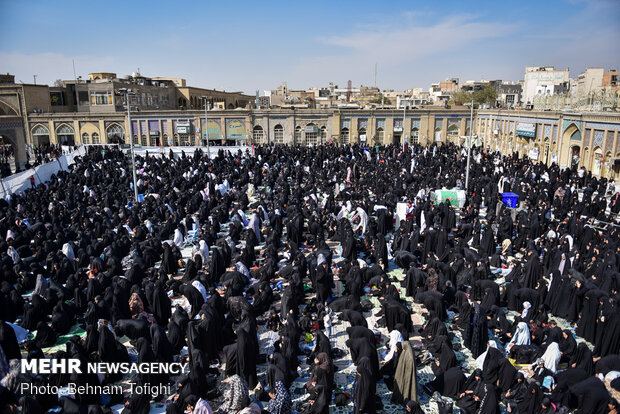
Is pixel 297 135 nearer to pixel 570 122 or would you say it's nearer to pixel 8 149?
pixel 570 122

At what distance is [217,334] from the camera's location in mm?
7746

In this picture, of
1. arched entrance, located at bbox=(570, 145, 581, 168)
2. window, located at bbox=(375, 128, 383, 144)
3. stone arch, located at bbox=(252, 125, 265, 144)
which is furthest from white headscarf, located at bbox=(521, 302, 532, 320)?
stone arch, located at bbox=(252, 125, 265, 144)

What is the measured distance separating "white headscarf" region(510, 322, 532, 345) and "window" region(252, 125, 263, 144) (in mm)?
31024

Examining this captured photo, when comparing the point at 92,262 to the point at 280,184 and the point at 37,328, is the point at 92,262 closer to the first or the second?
the point at 37,328

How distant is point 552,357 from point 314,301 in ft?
14.9

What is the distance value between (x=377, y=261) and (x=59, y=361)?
292 inches

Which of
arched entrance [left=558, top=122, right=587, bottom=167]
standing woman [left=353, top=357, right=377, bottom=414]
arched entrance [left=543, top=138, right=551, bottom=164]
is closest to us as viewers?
standing woman [left=353, top=357, right=377, bottom=414]

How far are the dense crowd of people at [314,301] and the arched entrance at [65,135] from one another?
21.3 meters

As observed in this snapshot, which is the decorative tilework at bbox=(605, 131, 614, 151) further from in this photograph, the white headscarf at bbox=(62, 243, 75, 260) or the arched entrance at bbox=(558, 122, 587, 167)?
the white headscarf at bbox=(62, 243, 75, 260)

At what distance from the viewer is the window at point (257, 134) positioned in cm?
3647

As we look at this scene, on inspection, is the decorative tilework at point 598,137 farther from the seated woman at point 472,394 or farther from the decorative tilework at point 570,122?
the seated woman at point 472,394

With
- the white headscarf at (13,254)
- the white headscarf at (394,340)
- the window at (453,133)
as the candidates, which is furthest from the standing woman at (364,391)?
the window at (453,133)

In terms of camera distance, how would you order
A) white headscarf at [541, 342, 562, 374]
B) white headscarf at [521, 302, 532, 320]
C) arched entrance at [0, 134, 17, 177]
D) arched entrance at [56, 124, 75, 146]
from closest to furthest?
1. white headscarf at [541, 342, 562, 374]
2. white headscarf at [521, 302, 532, 320]
3. arched entrance at [0, 134, 17, 177]
4. arched entrance at [56, 124, 75, 146]

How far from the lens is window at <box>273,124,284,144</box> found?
36625 millimetres
